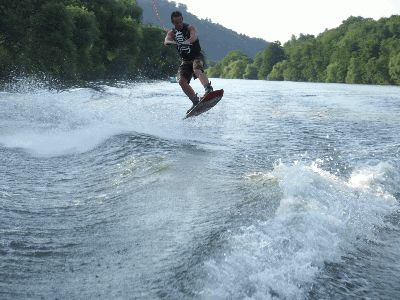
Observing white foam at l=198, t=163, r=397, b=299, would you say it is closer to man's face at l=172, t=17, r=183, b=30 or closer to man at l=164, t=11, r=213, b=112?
man at l=164, t=11, r=213, b=112

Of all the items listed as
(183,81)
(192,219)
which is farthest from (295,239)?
(183,81)

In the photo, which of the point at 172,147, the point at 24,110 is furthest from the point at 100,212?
the point at 24,110

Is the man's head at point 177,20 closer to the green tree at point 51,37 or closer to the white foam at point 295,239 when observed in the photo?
the white foam at point 295,239

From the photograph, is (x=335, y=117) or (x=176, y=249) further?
(x=335, y=117)

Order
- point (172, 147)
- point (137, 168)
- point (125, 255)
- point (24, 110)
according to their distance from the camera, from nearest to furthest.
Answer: point (125, 255) < point (137, 168) < point (172, 147) < point (24, 110)

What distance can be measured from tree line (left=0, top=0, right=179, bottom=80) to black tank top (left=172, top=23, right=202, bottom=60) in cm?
2588

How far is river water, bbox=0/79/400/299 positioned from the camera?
12.5ft

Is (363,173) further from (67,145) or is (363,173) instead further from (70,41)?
(70,41)

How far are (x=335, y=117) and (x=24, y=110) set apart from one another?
1077 centimetres

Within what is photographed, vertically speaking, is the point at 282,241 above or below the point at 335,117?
above

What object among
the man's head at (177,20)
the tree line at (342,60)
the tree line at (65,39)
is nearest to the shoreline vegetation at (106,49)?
the tree line at (65,39)

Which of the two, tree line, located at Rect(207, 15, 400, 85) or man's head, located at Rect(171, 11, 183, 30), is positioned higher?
man's head, located at Rect(171, 11, 183, 30)

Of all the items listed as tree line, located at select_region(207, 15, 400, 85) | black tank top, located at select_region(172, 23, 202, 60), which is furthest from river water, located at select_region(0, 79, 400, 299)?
tree line, located at select_region(207, 15, 400, 85)

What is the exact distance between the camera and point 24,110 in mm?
15258
